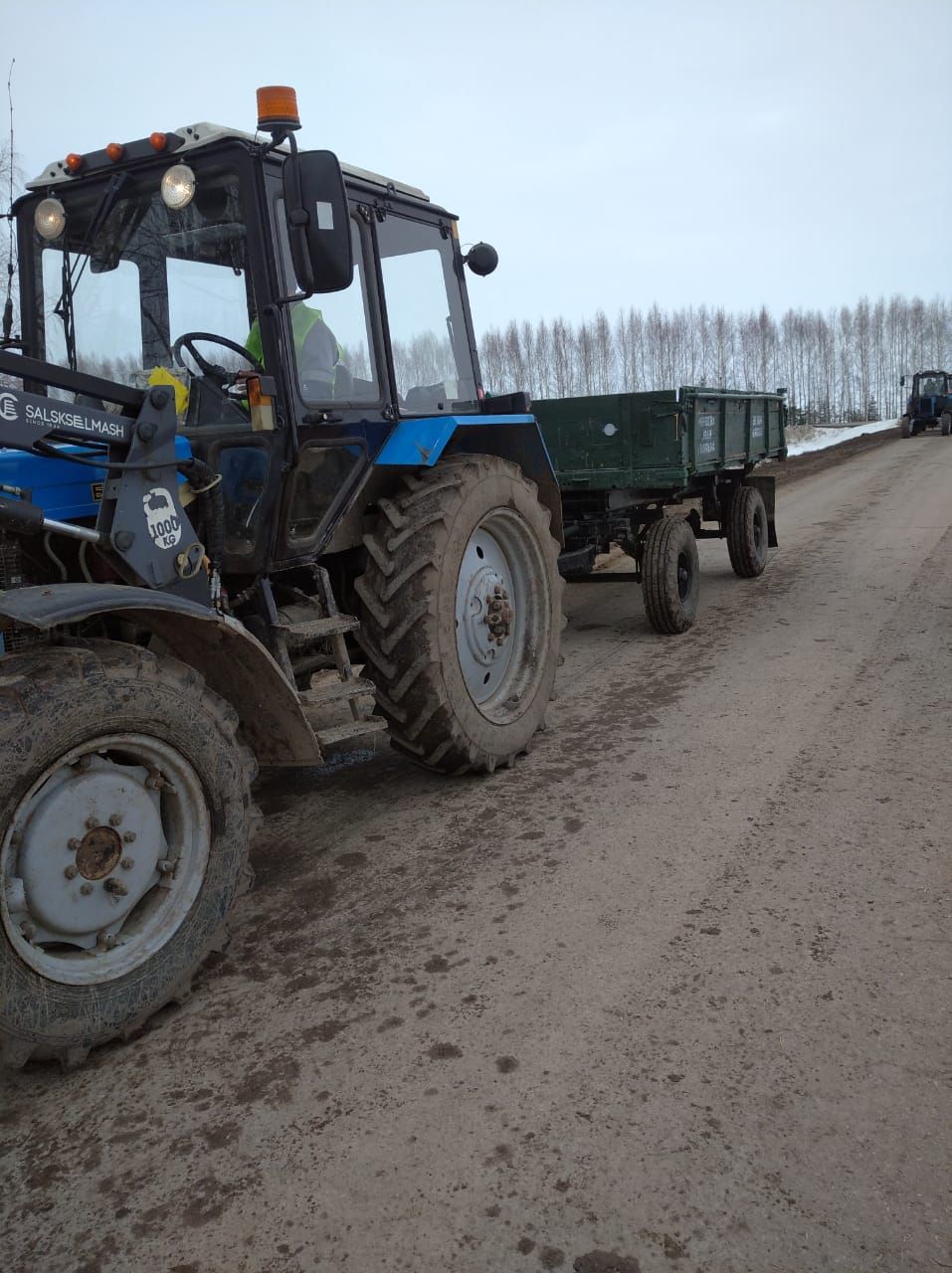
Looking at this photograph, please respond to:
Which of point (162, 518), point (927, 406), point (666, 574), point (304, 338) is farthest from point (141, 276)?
point (927, 406)

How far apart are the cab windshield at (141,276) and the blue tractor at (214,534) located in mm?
10

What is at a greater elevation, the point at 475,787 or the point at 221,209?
the point at 221,209

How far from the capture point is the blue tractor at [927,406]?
2883cm

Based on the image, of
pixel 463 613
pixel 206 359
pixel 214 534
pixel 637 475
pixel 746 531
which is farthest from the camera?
pixel 746 531

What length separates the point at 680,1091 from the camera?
2.26 metres

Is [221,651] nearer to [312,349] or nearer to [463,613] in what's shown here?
[312,349]

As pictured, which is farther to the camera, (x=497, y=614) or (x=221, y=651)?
(x=497, y=614)

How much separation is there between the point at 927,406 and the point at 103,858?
31.2m

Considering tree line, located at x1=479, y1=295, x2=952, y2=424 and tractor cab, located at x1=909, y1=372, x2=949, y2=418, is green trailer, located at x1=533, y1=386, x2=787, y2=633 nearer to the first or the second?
tractor cab, located at x1=909, y1=372, x2=949, y2=418

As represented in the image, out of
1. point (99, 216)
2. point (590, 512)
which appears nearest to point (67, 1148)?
point (99, 216)

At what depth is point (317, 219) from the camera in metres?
2.96

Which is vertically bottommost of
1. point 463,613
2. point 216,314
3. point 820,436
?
point 463,613

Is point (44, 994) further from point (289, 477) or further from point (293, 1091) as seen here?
point (289, 477)

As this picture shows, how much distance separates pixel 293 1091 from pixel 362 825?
64.9 inches
